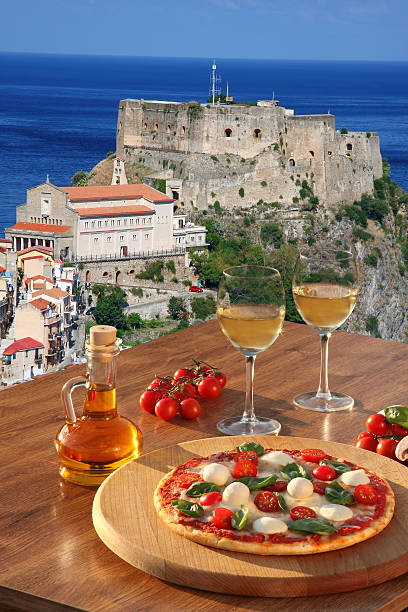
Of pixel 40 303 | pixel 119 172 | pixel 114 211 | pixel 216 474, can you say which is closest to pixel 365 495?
pixel 216 474

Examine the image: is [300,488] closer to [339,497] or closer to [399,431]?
[339,497]

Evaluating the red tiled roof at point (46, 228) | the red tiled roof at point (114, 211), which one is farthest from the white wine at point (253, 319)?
the red tiled roof at point (46, 228)

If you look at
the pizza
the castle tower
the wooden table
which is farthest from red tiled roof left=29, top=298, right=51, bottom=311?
the pizza

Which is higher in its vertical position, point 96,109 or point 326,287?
point 96,109

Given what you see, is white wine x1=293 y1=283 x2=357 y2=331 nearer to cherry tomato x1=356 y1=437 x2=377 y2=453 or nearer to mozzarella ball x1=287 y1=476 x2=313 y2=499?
cherry tomato x1=356 y1=437 x2=377 y2=453

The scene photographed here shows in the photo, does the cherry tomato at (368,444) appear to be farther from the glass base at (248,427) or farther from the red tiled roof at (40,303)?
the red tiled roof at (40,303)

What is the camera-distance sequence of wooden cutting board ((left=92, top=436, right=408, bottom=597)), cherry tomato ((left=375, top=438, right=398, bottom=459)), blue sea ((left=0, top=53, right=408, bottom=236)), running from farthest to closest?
blue sea ((left=0, top=53, right=408, bottom=236)), cherry tomato ((left=375, top=438, right=398, bottom=459)), wooden cutting board ((left=92, top=436, right=408, bottom=597))

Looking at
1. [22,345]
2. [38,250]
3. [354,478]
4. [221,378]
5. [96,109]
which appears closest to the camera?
[354,478]
